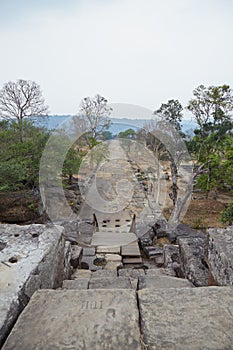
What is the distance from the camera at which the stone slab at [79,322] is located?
1238mm

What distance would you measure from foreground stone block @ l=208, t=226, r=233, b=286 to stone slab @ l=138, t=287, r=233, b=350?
1.76 ft

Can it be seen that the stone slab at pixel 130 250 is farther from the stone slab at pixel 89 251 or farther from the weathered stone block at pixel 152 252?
the stone slab at pixel 89 251

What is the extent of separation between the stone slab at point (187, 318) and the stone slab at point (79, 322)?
0.31 ft

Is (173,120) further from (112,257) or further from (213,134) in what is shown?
(112,257)

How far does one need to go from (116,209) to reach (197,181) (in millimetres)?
4511

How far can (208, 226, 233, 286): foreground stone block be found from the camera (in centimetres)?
219

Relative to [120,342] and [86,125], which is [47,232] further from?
[86,125]

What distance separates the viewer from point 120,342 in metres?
1.24

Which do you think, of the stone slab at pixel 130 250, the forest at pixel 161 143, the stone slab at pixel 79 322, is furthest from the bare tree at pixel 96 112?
the stone slab at pixel 79 322

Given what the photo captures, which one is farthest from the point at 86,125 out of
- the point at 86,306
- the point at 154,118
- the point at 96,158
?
the point at 86,306

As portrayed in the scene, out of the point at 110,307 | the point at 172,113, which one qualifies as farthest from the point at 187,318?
the point at 172,113

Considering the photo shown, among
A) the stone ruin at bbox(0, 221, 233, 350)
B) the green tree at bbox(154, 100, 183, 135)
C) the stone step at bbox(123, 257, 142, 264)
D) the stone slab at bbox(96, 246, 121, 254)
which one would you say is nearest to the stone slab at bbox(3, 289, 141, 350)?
the stone ruin at bbox(0, 221, 233, 350)

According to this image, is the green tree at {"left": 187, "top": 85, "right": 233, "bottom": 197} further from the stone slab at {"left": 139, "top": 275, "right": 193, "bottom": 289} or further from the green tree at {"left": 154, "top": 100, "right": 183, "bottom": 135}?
the stone slab at {"left": 139, "top": 275, "right": 193, "bottom": 289}

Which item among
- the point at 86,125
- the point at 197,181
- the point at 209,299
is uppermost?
the point at 86,125
